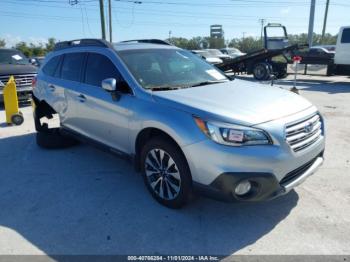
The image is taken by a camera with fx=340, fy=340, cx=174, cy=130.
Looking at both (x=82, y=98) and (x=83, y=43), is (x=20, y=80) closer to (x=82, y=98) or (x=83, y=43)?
(x=83, y=43)

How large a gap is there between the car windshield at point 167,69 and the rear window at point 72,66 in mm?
980

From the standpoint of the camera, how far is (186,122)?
11.0 feet

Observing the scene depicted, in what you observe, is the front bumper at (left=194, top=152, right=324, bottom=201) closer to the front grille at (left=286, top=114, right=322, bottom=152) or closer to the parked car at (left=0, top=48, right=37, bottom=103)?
the front grille at (left=286, top=114, right=322, bottom=152)

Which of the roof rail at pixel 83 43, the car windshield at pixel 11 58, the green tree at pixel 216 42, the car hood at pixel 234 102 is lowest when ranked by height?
the green tree at pixel 216 42

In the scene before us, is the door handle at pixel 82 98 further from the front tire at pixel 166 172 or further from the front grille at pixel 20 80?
the front grille at pixel 20 80

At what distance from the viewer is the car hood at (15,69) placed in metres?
10.4

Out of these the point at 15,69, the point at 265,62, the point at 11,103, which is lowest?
the point at 265,62

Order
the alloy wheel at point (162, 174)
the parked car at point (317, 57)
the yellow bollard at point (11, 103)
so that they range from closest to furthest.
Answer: the alloy wheel at point (162, 174) → the yellow bollard at point (11, 103) → the parked car at point (317, 57)

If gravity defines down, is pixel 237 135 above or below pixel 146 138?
above

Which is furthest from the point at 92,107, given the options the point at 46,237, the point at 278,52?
the point at 278,52

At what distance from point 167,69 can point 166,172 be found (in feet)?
4.83

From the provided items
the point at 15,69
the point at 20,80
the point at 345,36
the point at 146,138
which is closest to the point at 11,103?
the point at 20,80

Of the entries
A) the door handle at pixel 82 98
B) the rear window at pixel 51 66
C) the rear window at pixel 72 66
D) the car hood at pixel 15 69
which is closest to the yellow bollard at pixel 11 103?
the rear window at pixel 51 66

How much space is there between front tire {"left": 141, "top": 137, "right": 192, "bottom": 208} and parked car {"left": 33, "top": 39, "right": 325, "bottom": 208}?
0.01 m
